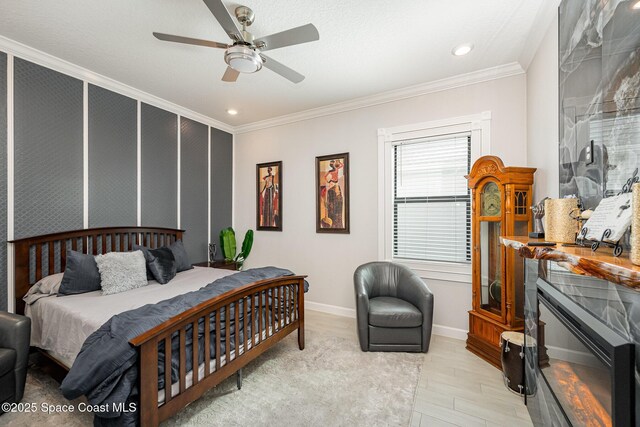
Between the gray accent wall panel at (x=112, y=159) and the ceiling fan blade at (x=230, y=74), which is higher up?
the ceiling fan blade at (x=230, y=74)

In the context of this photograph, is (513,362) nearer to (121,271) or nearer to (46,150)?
(121,271)

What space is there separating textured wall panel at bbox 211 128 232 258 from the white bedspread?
1.93m

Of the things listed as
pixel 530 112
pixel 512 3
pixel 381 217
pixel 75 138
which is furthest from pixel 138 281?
pixel 530 112

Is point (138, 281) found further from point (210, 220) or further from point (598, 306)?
point (598, 306)

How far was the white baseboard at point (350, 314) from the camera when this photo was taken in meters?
3.09

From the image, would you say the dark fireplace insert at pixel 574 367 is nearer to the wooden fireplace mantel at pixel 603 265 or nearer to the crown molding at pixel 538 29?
the wooden fireplace mantel at pixel 603 265

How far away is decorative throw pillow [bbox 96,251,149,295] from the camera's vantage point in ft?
8.39

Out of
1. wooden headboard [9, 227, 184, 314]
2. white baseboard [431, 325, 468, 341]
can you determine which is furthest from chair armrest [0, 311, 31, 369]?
white baseboard [431, 325, 468, 341]

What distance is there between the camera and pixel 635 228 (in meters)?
0.77

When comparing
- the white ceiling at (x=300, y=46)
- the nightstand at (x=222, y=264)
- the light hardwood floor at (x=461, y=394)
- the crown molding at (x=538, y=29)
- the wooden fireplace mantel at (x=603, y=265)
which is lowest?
the light hardwood floor at (x=461, y=394)

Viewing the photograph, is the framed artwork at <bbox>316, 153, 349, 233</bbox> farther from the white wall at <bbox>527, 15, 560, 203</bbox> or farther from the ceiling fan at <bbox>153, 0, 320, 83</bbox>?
the white wall at <bbox>527, 15, 560, 203</bbox>

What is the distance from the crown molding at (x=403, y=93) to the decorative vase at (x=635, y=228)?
2.68 metres

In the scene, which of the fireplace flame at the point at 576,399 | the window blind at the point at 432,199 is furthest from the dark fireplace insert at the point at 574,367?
the window blind at the point at 432,199

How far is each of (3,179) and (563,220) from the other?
4.19 m
